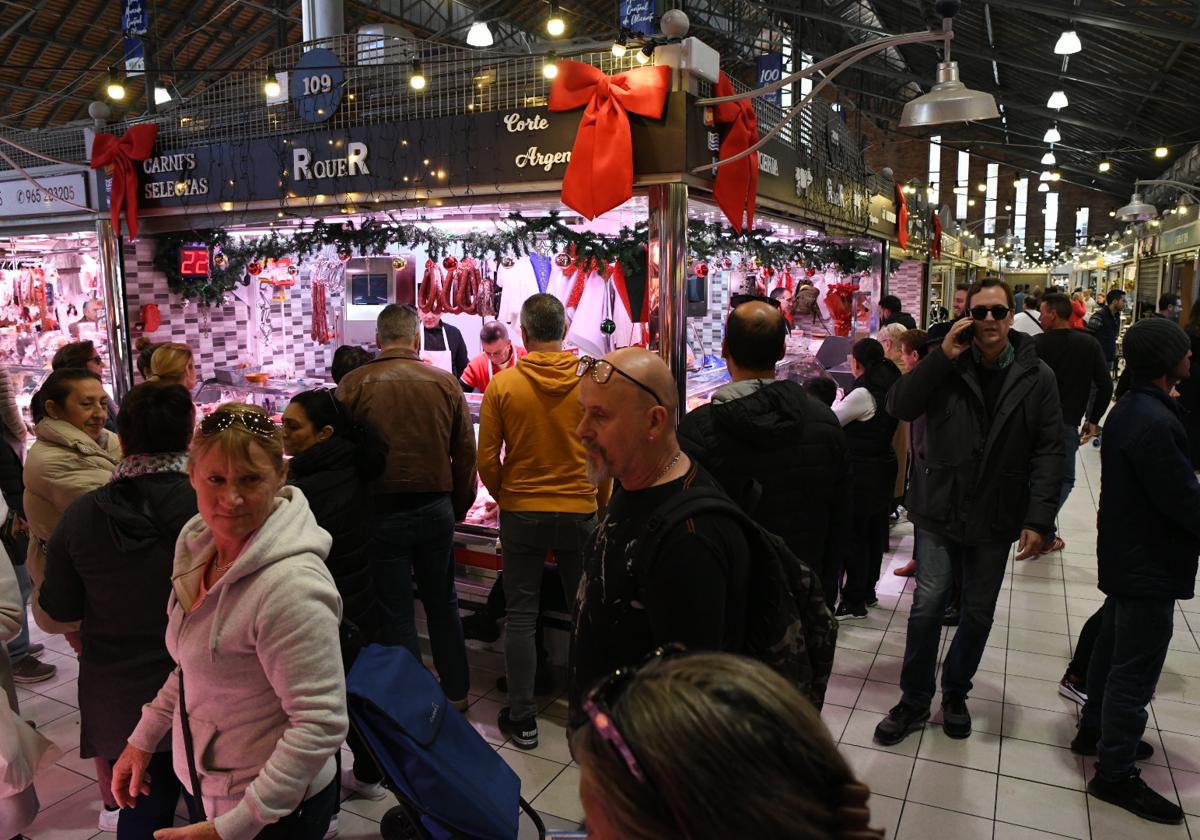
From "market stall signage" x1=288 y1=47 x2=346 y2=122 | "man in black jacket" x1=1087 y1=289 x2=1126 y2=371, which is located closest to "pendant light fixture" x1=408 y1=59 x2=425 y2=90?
"market stall signage" x1=288 y1=47 x2=346 y2=122

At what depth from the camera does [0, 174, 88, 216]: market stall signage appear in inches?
232

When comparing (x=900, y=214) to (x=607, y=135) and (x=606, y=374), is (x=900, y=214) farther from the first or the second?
(x=606, y=374)

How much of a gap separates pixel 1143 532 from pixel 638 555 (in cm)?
223

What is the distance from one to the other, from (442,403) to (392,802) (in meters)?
1.57

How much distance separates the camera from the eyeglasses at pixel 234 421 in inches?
72.1

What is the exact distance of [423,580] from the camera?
377cm

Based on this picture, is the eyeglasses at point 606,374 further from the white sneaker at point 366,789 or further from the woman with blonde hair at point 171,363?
the woman with blonde hair at point 171,363

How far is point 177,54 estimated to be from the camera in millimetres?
16750

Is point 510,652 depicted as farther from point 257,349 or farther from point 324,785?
point 257,349

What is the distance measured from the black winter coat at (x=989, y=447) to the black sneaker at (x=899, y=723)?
2.62 feet

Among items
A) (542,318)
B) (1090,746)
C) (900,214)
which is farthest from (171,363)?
(900,214)

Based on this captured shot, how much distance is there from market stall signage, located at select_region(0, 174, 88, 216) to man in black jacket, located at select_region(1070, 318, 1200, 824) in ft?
20.3

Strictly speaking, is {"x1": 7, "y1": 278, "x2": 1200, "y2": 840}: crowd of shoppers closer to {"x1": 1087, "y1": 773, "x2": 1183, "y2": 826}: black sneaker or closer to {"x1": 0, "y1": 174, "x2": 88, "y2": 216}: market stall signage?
{"x1": 1087, "y1": 773, "x2": 1183, "y2": 826}: black sneaker

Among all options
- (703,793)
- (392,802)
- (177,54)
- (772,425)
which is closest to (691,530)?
(703,793)
